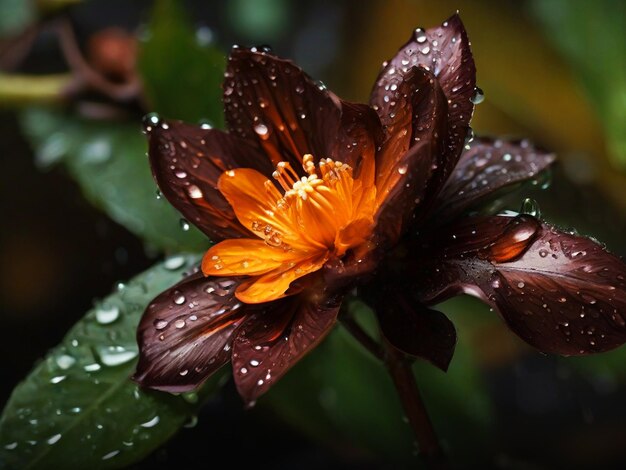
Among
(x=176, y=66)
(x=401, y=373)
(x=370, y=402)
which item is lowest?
(x=370, y=402)

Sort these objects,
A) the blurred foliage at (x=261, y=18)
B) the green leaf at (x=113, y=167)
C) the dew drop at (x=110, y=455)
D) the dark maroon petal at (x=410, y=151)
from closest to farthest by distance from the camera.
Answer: the dark maroon petal at (x=410, y=151), the dew drop at (x=110, y=455), the green leaf at (x=113, y=167), the blurred foliage at (x=261, y=18)

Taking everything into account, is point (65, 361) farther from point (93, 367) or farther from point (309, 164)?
point (309, 164)

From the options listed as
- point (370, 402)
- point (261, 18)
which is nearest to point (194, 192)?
point (370, 402)

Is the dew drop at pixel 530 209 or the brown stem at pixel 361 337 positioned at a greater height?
the dew drop at pixel 530 209

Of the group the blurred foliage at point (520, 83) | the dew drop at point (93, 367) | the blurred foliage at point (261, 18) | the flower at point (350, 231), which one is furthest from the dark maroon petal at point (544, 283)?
the blurred foliage at point (261, 18)

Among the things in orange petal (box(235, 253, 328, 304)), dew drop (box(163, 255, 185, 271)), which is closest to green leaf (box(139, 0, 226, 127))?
dew drop (box(163, 255, 185, 271))

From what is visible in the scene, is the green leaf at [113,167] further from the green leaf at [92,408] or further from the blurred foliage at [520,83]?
the blurred foliage at [520,83]

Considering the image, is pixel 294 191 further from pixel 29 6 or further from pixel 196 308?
pixel 29 6
